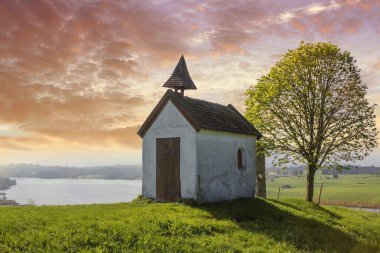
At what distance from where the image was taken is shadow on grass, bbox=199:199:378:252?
1559cm

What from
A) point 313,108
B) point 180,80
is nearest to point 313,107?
point 313,108

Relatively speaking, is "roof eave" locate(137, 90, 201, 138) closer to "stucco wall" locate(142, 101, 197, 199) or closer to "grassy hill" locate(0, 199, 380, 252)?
"stucco wall" locate(142, 101, 197, 199)

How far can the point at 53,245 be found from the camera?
11.6 meters

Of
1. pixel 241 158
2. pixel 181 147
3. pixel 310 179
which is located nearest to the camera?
pixel 181 147

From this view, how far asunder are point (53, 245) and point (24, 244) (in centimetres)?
87

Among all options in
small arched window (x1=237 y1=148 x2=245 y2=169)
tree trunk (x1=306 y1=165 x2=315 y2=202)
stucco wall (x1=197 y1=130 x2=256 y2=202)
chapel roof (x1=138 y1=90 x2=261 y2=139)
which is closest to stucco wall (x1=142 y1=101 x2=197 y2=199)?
→ chapel roof (x1=138 y1=90 x2=261 y2=139)

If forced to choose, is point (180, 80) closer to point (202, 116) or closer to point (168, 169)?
point (202, 116)

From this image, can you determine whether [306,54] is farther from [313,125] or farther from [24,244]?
[24,244]

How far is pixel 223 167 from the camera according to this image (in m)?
23.7

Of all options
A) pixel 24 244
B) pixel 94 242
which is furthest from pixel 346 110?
pixel 24 244

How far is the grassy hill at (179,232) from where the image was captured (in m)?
12.2

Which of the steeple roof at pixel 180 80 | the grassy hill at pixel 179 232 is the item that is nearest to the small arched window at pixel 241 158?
the grassy hill at pixel 179 232

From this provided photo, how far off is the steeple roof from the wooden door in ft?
12.3

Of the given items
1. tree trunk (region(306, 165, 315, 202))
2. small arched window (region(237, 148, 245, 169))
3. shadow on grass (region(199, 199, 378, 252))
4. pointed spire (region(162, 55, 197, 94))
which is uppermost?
pointed spire (region(162, 55, 197, 94))
